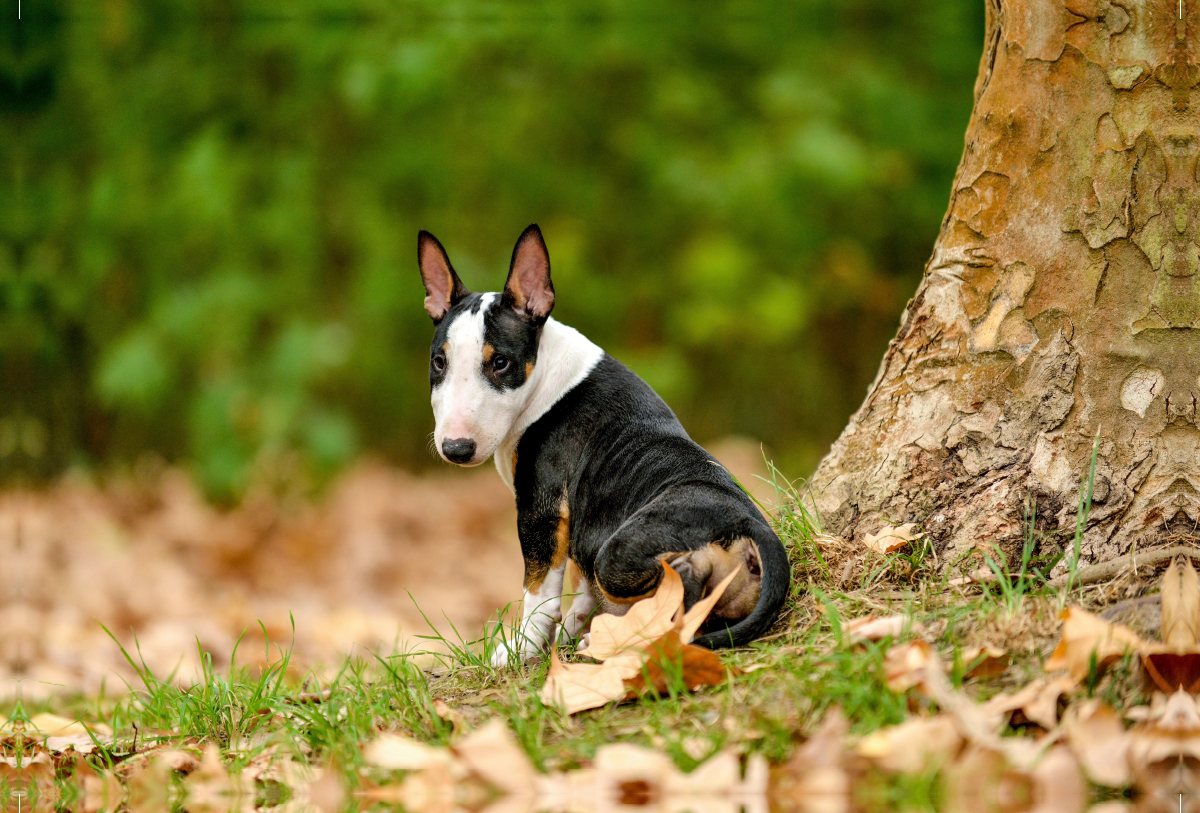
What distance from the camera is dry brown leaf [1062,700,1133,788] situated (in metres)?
1.85

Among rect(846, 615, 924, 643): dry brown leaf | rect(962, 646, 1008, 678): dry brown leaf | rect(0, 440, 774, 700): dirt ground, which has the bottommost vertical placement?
rect(0, 440, 774, 700): dirt ground

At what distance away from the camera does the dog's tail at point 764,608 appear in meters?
2.58

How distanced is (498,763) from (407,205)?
301 inches

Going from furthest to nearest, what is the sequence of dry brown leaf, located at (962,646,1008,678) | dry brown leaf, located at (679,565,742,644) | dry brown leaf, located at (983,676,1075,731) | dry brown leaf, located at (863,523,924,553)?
dry brown leaf, located at (863,523,924,553) < dry brown leaf, located at (679,565,742,644) < dry brown leaf, located at (962,646,1008,678) < dry brown leaf, located at (983,676,1075,731)

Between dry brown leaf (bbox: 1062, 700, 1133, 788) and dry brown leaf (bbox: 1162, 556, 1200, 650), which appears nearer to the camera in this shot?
dry brown leaf (bbox: 1062, 700, 1133, 788)

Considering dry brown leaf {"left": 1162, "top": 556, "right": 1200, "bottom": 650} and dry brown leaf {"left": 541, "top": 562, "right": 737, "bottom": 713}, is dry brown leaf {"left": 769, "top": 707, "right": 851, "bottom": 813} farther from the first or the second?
dry brown leaf {"left": 1162, "top": 556, "right": 1200, "bottom": 650}

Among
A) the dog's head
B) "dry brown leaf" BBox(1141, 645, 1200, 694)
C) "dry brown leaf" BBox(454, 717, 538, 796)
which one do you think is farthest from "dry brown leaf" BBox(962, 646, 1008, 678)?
the dog's head

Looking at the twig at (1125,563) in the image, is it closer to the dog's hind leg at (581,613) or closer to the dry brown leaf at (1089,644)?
the dry brown leaf at (1089,644)

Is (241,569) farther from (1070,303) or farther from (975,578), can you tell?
(1070,303)

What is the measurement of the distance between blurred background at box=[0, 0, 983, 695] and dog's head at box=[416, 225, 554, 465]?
489cm

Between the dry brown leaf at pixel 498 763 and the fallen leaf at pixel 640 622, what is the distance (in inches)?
20.7

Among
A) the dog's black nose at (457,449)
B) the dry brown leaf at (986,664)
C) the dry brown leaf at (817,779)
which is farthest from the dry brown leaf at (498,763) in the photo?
the dog's black nose at (457,449)

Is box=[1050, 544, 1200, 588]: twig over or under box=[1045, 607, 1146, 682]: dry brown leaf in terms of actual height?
over

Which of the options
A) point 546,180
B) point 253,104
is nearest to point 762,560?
point 546,180
